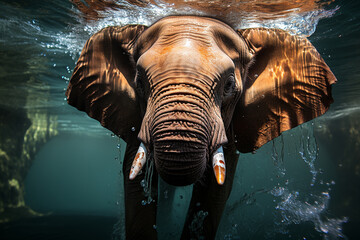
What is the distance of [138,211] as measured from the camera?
335 cm

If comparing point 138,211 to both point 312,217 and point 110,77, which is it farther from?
point 312,217

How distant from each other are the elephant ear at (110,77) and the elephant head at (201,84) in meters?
0.01

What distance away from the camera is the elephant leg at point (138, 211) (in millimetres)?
3334

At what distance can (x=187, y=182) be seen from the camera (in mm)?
1902

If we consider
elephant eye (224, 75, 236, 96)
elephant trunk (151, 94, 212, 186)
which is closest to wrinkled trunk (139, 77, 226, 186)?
elephant trunk (151, 94, 212, 186)

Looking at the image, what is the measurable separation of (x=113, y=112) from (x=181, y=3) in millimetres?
2666

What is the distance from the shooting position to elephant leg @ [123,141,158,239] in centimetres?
333

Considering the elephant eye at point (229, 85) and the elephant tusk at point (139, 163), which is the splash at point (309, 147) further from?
the elephant tusk at point (139, 163)

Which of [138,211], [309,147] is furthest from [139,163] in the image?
[309,147]

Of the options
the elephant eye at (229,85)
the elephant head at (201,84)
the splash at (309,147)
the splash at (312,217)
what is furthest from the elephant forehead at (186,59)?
the splash at (312,217)

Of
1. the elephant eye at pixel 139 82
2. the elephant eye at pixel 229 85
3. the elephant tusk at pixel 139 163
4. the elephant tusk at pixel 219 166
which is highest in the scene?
the elephant eye at pixel 229 85

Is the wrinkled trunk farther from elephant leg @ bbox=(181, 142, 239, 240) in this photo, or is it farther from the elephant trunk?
elephant leg @ bbox=(181, 142, 239, 240)

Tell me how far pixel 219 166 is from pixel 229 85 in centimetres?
97

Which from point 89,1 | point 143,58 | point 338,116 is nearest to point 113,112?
point 143,58
